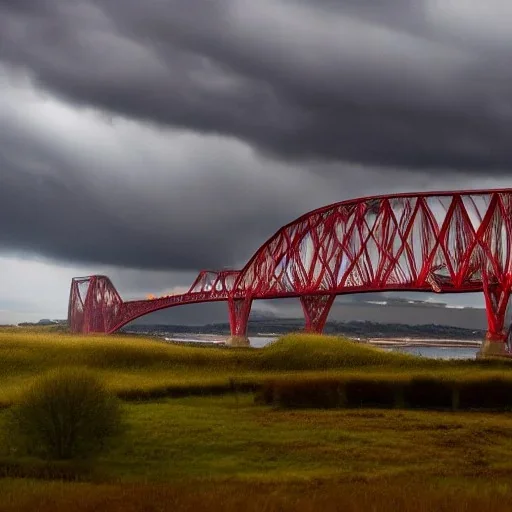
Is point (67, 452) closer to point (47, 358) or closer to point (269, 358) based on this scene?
point (47, 358)

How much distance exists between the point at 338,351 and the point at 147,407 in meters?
20.3

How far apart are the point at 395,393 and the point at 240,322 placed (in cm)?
10561

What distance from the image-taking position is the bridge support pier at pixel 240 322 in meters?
140

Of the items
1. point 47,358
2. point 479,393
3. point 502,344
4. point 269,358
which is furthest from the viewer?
point 502,344

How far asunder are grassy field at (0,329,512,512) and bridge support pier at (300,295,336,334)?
6234 centimetres

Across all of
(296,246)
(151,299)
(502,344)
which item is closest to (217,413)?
(502,344)

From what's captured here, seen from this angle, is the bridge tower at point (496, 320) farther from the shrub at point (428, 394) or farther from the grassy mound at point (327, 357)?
the shrub at point (428, 394)

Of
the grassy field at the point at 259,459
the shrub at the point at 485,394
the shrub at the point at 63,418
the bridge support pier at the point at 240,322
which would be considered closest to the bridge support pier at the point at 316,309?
the bridge support pier at the point at 240,322

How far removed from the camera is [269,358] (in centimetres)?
5450

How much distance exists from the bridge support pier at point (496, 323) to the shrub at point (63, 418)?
2634 inches

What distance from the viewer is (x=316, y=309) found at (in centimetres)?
12075

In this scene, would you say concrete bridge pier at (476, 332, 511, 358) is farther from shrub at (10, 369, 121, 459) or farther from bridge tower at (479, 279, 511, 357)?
shrub at (10, 369, 121, 459)

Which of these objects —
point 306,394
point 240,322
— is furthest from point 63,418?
point 240,322

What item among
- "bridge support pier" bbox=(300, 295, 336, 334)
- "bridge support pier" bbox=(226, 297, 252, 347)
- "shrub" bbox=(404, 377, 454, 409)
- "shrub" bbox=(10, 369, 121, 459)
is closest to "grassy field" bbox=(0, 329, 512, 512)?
"shrub" bbox=(10, 369, 121, 459)
